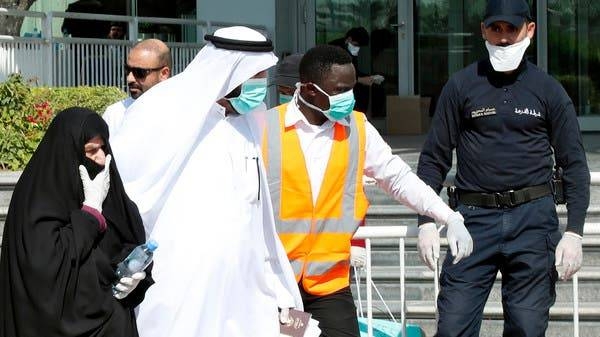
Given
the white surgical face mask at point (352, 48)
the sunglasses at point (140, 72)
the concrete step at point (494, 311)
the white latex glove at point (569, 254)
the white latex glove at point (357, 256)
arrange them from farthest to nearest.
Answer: the white surgical face mask at point (352, 48), the concrete step at point (494, 311), the sunglasses at point (140, 72), the white latex glove at point (357, 256), the white latex glove at point (569, 254)

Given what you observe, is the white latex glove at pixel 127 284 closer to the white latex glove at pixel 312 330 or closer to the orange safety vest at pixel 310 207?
the white latex glove at pixel 312 330

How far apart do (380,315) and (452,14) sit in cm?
904

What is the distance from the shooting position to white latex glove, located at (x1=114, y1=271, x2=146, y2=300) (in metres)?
4.84

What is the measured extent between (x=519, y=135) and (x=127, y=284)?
1969 mm

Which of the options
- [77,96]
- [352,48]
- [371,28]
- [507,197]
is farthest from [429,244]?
[371,28]

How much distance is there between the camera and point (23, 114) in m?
11.0

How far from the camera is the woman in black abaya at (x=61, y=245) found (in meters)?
4.61

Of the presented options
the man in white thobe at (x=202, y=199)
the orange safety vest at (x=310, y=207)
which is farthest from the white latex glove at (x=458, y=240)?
the man in white thobe at (x=202, y=199)

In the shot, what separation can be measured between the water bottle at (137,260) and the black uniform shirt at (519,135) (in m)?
1.58

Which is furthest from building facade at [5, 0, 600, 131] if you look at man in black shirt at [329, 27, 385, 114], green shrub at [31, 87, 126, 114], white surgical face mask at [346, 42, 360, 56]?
green shrub at [31, 87, 126, 114]

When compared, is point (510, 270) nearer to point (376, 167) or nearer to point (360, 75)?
point (376, 167)

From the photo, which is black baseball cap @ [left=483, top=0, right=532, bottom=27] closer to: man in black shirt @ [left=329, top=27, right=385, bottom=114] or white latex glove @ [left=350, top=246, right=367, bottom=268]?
white latex glove @ [left=350, top=246, right=367, bottom=268]

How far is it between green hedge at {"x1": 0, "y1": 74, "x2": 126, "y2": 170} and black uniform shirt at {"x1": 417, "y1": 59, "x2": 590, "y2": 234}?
552 cm

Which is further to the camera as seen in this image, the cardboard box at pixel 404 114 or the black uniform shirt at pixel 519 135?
the cardboard box at pixel 404 114
